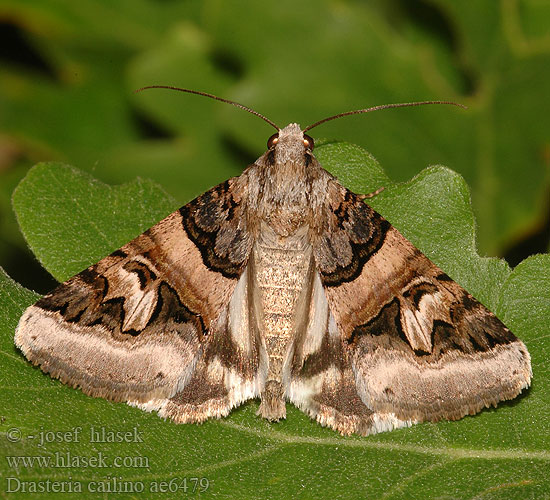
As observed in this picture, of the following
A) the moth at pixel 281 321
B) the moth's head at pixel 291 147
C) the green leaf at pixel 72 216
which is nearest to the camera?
the moth at pixel 281 321

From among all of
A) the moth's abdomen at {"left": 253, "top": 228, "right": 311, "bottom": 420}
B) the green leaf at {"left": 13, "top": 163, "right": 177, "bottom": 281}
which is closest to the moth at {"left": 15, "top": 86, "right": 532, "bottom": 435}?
the moth's abdomen at {"left": 253, "top": 228, "right": 311, "bottom": 420}

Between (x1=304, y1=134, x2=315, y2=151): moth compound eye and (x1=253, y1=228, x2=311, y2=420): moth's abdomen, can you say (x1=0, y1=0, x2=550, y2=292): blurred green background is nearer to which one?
(x1=304, y1=134, x2=315, y2=151): moth compound eye

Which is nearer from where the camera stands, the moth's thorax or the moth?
the moth

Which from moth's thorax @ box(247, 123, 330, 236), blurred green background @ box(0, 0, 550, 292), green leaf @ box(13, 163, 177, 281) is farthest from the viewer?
blurred green background @ box(0, 0, 550, 292)

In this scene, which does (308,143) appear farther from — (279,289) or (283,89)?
(283,89)

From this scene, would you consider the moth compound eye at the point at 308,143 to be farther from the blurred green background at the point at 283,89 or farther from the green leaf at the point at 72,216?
the blurred green background at the point at 283,89

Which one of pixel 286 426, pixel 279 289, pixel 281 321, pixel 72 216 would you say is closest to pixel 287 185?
pixel 279 289

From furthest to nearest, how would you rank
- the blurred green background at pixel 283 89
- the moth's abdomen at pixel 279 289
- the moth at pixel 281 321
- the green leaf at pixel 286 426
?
the blurred green background at pixel 283 89, the moth's abdomen at pixel 279 289, the moth at pixel 281 321, the green leaf at pixel 286 426

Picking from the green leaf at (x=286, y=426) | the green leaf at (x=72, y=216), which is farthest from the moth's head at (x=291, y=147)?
the green leaf at (x=72, y=216)
